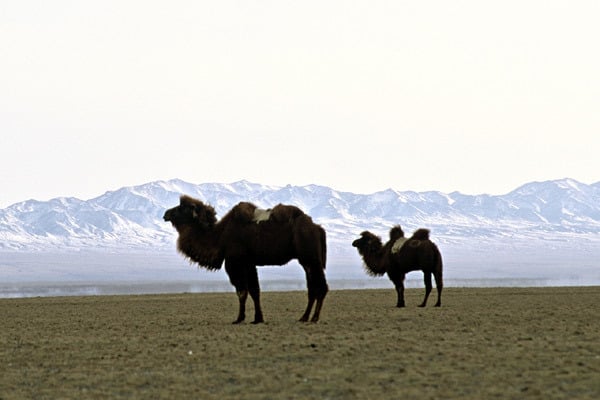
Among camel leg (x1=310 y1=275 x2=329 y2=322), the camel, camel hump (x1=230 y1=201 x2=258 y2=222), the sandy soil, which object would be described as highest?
camel hump (x1=230 y1=201 x2=258 y2=222)

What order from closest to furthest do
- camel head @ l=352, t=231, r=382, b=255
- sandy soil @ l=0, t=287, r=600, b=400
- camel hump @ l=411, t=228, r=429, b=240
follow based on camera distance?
sandy soil @ l=0, t=287, r=600, b=400, camel hump @ l=411, t=228, r=429, b=240, camel head @ l=352, t=231, r=382, b=255

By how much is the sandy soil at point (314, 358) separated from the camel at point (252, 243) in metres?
0.92

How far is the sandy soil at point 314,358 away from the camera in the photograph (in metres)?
13.5

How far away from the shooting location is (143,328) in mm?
23844

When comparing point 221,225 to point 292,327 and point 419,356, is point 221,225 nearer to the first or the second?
point 292,327

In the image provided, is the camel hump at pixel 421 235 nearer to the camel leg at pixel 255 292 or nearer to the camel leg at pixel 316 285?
the camel leg at pixel 316 285

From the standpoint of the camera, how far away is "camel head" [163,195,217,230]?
82.5 feet

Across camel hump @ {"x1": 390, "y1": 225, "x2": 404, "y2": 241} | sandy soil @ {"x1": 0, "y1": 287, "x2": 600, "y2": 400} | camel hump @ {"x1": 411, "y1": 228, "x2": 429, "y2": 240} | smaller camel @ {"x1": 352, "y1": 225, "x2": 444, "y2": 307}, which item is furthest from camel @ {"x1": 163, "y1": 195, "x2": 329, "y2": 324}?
camel hump @ {"x1": 390, "y1": 225, "x2": 404, "y2": 241}

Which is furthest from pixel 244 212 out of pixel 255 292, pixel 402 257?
pixel 402 257

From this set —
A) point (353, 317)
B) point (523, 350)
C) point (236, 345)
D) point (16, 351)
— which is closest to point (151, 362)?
point (236, 345)

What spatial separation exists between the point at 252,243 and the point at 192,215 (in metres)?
2.11

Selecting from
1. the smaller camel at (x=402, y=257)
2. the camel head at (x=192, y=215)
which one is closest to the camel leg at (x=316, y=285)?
the camel head at (x=192, y=215)

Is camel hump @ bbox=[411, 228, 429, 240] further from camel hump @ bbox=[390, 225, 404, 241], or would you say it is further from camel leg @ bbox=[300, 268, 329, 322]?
camel leg @ bbox=[300, 268, 329, 322]

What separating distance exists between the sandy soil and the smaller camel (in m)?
5.38
